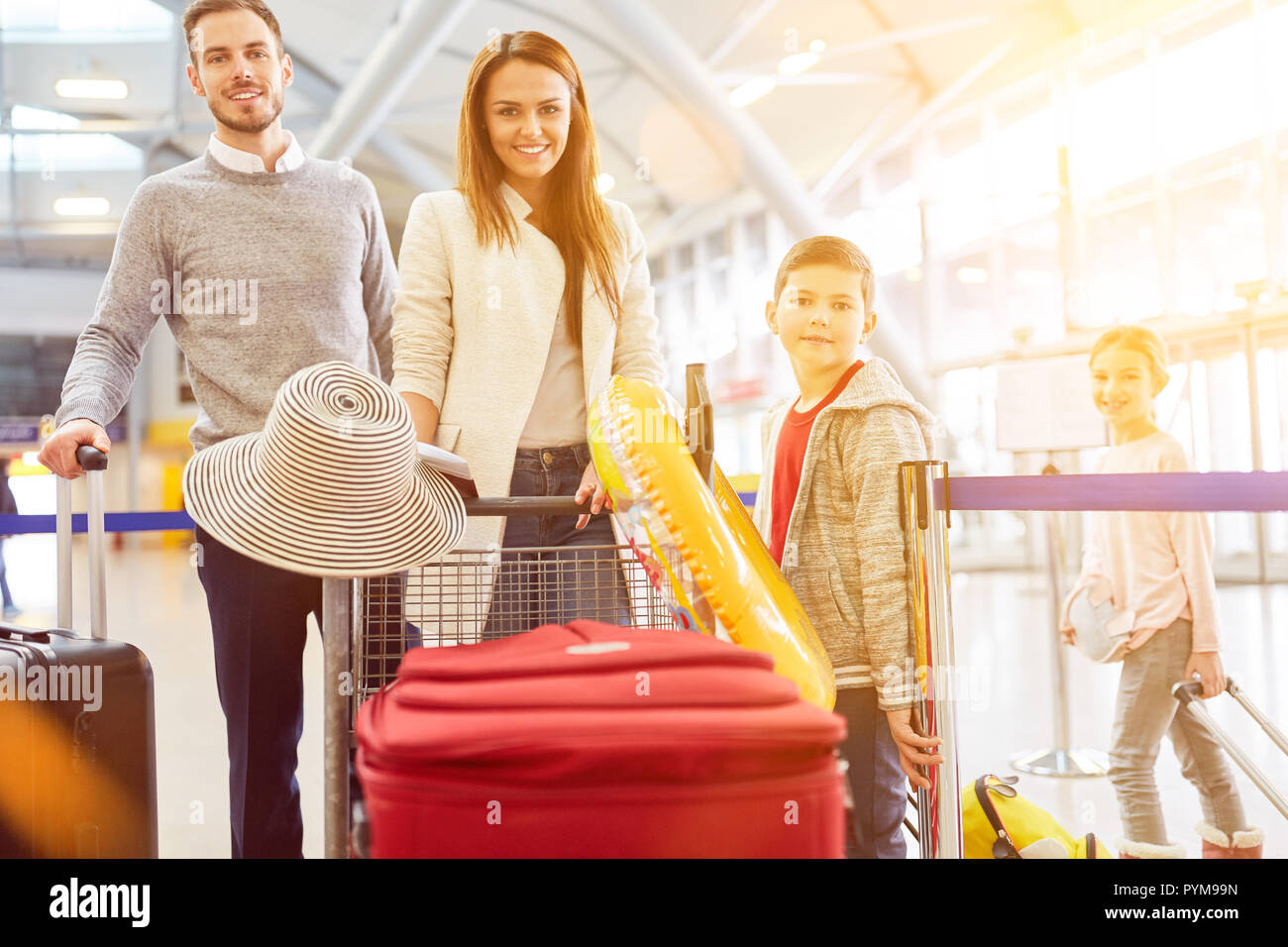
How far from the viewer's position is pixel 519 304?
1597 millimetres

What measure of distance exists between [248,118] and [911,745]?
1537mm

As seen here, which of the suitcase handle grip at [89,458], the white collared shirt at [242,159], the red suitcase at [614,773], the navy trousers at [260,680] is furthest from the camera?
the white collared shirt at [242,159]

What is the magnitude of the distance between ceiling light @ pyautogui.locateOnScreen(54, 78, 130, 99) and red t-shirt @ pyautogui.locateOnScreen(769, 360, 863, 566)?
18.0 metres

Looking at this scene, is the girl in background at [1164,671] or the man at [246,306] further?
the girl in background at [1164,671]

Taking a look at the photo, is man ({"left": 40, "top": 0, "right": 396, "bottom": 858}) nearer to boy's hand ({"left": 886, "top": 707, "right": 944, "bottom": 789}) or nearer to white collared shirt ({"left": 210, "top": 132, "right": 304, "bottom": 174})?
white collared shirt ({"left": 210, "top": 132, "right": 304, "bottom": 174})

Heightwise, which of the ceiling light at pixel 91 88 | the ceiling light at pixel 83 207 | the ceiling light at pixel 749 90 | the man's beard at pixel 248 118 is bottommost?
the man's beard at pixel 248 118

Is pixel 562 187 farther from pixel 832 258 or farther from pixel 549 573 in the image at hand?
pixel 549 573

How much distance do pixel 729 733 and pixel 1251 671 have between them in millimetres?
5091

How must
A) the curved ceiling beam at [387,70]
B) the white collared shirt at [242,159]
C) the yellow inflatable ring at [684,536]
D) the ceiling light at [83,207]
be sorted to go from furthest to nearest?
1. the ceiling light at [83,207]
2. the curved ceiling beam at [387,70]
3. the white collared shirt at [242,159]
4. the yellow inflatable ring at [684,536]

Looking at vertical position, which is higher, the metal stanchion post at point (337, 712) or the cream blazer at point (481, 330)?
the cream blazer at point (481, 330)

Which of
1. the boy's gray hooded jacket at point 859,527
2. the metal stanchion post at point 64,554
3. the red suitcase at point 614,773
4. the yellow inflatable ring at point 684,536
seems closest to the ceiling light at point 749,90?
the boy's gray hooded jacket at point 859,527

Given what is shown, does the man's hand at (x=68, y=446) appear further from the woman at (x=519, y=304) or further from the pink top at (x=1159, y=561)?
the pink top at (x=1159, y=561)

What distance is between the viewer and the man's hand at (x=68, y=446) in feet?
4.60

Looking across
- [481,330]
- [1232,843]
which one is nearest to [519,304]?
[481,330]
